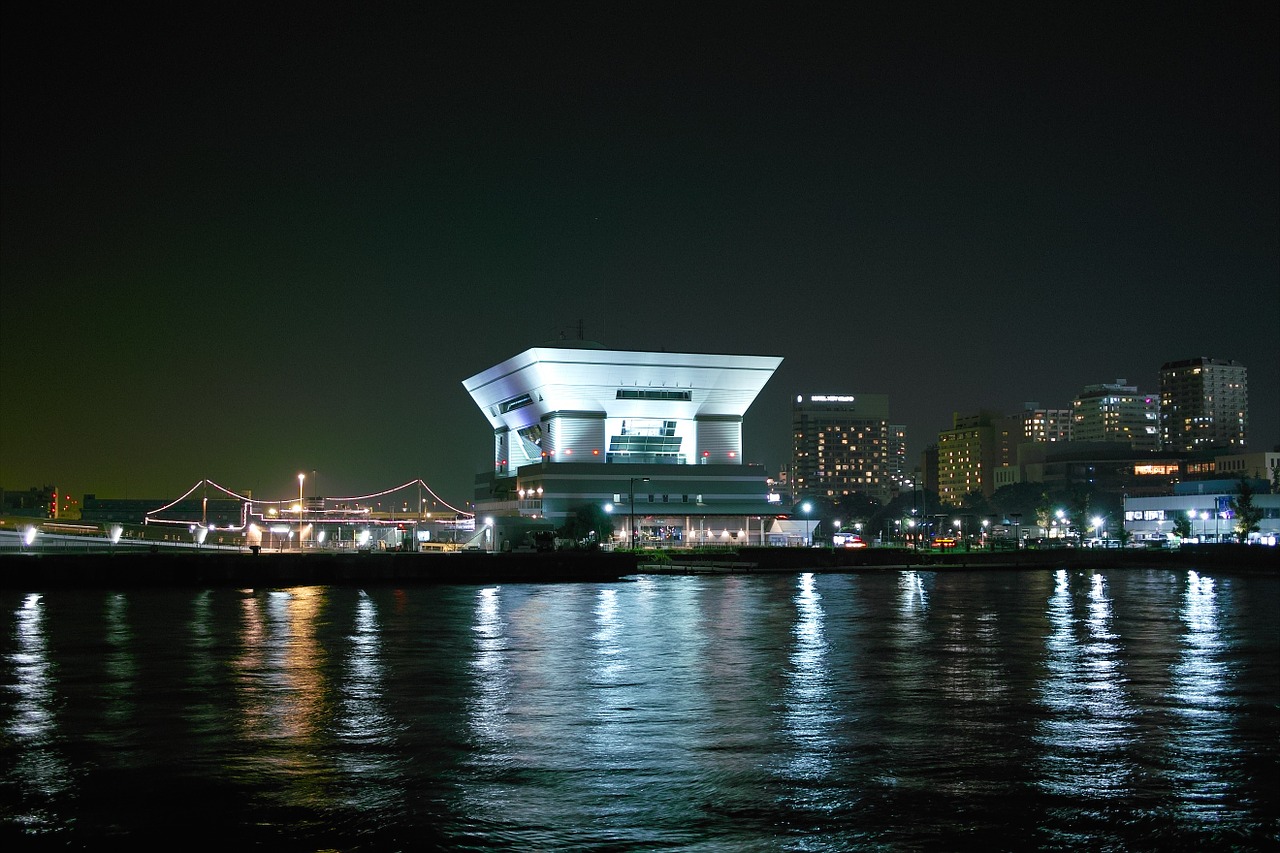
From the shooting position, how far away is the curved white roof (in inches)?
5148

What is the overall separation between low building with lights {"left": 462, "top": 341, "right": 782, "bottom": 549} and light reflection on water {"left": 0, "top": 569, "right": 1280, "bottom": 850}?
89310 millimetres

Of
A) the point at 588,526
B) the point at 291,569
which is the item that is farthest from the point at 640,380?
the point at 291,569

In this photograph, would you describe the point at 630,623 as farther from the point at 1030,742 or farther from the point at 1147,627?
the point at 1030,742

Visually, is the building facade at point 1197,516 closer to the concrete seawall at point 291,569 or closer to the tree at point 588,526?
the tree at point 588,526

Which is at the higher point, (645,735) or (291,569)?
(291,569)

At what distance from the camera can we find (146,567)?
222 ft

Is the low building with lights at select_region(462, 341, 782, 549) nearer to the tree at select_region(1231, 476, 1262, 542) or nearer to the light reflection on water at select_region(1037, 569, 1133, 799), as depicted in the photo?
the tree at select_region(1231, 476, 1262, 542)

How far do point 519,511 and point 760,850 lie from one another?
124178 millimetres

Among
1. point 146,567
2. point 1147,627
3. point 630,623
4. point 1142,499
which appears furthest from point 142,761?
point 1142,499

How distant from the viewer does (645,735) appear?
1862 centimetres

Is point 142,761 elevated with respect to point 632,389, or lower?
lower

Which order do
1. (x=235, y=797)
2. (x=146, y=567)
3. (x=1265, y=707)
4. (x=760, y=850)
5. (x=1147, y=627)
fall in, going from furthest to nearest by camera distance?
(x=146, y=567), (x=1147, y=627), (x=1265, y=707), (x=235, y=797), (x=760, y=850)

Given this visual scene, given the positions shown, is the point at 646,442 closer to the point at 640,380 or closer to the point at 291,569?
the point at 640,380

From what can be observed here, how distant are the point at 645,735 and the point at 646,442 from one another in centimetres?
11841
